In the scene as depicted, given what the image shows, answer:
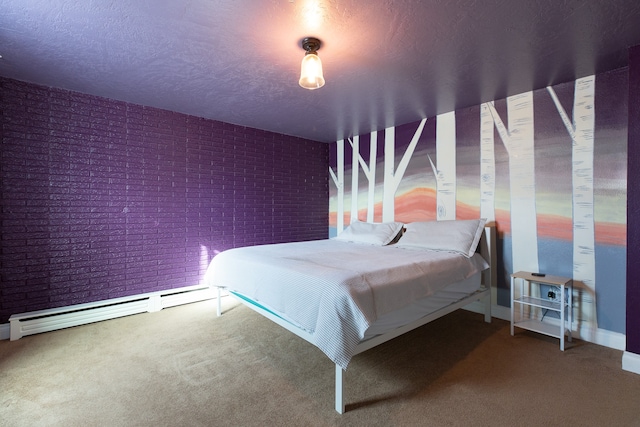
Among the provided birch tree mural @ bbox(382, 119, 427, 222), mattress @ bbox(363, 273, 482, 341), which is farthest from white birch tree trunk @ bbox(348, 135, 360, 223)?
mattress @ bbox(363, 273, 482, 341)

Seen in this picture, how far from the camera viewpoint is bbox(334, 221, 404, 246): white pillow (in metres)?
3.52

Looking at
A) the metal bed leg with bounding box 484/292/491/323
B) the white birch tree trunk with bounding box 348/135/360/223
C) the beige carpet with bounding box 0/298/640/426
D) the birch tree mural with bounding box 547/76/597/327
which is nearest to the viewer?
the beige carpet with bounding box 0/298/640/426

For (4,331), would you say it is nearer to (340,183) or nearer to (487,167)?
(340,183)

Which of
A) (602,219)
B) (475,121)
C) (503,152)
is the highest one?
(475,121)

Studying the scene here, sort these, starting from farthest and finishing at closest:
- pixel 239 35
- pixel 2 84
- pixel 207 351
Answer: pixel 2 84 < pixel 207 351 < pixel 239 35

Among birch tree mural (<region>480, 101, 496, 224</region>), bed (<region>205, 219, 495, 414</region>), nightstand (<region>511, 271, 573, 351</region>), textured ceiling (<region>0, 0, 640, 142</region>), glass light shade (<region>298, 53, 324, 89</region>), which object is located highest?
textured ceiling (<region>0, 0, 640, 142</region>)

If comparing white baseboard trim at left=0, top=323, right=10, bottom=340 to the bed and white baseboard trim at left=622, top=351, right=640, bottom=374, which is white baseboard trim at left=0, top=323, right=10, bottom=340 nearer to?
the bed

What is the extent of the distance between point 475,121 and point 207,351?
360cm

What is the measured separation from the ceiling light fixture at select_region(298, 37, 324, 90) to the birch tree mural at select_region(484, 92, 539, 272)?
2.25 meters

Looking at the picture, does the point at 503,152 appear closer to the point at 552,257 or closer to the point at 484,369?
the point at 552,257

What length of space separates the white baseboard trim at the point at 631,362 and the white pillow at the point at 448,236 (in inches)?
47.2

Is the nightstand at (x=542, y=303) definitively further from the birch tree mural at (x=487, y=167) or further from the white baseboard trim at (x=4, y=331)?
the white baseboard trim at (x=4, y=331)

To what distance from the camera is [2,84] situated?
2.61 metres

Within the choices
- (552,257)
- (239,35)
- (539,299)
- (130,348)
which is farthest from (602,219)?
(130,348)
